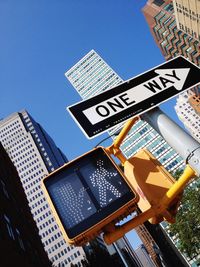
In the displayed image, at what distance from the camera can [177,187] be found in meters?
2.58

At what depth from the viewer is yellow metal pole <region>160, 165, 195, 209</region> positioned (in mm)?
2459

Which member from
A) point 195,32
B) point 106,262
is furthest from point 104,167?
point 195,32

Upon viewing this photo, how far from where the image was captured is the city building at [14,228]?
18047mm

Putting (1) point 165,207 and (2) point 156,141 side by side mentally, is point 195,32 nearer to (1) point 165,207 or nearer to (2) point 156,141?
(1) point 165,207

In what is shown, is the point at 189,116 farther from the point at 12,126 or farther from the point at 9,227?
the point at 9,227

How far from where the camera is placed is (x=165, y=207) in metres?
2.68

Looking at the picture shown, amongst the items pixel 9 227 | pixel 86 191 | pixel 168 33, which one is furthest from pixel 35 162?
pixel 86 191

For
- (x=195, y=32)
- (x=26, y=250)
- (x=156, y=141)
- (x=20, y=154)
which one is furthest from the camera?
(x=20, y=154)

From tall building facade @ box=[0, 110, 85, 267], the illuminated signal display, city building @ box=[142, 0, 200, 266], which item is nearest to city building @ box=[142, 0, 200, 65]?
city building @ box=[142, 0, 200, 266]

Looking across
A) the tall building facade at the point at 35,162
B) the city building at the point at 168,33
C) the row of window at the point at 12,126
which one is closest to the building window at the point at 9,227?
the city building at the point at 168,33

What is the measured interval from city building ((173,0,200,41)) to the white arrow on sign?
143 ft

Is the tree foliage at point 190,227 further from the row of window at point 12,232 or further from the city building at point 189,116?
the city building at point 189,116

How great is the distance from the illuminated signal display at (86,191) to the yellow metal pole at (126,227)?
0.21m

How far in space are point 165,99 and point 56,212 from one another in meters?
1.35
